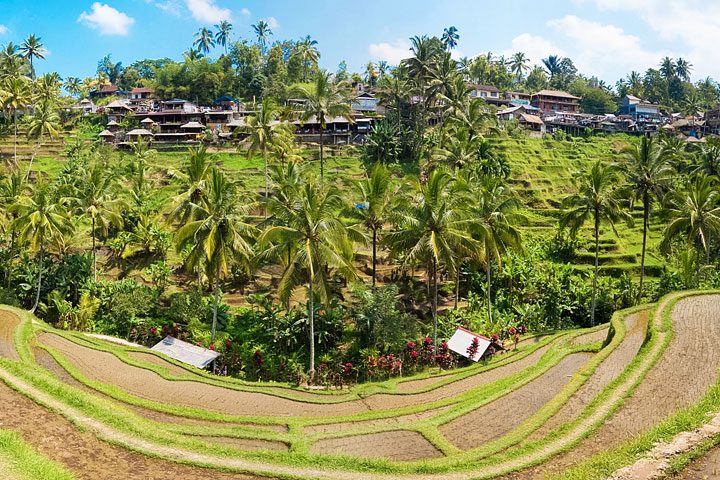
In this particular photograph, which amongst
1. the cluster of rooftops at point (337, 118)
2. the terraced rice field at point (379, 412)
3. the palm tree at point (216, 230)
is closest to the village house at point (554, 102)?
the cluster of rooftops at point (337, 118)

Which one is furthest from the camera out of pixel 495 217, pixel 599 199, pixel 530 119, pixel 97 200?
pixel 530 119

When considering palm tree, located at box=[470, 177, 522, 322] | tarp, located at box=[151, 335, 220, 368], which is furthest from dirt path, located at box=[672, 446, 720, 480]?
tarp, located at box=[151, 335, 220, 368]

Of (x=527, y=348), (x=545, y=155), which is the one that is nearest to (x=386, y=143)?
(x=545, y=155)

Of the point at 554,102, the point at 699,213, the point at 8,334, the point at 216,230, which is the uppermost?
the point at 554,102

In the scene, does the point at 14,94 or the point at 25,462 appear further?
the point at 14,94

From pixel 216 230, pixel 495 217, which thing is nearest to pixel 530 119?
pixel 495 217

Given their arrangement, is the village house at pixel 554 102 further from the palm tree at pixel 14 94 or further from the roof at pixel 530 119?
the palm tree at pixel 14 94

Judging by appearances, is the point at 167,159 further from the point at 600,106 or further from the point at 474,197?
the point at 600,106

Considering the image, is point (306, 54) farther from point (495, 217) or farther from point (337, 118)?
point (495, 217)
